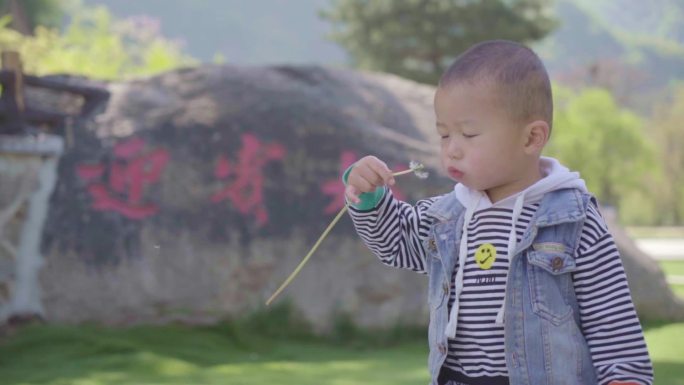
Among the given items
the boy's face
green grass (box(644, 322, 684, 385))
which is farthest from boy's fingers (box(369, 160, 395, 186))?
green grass (box(644, 322, 684, 385))

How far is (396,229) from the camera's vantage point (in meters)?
2.02

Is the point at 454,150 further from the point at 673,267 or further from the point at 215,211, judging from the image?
the point at 673,267

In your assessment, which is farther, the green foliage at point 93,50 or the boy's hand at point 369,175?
the green foliage at point 93,50

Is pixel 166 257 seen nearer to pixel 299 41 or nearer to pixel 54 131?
pixel 54 131

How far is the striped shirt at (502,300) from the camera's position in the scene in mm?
1751

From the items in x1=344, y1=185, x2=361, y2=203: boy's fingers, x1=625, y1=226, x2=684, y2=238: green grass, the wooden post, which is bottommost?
x1=344, y1=185, x2=361, y2=203: boy's fingers

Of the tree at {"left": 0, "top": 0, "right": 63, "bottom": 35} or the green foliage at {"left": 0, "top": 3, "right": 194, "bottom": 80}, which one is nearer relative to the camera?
the green foliage at {"left": 0, "top": 3, "right": 194, "bottom": 80}

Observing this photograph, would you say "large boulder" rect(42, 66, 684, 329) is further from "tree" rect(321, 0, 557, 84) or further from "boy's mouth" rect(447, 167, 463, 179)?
"tree" rect(321, 0, 557, 84)

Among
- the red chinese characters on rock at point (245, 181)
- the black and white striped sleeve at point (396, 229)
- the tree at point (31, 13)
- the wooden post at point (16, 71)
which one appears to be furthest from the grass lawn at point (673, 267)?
the tree at point (31, 13)

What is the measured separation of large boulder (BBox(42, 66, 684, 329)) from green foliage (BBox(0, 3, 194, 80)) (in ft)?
20.9

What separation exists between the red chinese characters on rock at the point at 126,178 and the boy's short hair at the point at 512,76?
436cm

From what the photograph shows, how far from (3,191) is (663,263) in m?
10.2

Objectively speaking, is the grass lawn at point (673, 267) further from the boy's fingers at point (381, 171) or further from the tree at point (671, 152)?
the tree at point (671, 152)

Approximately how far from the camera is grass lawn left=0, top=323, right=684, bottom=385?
4.88 m
